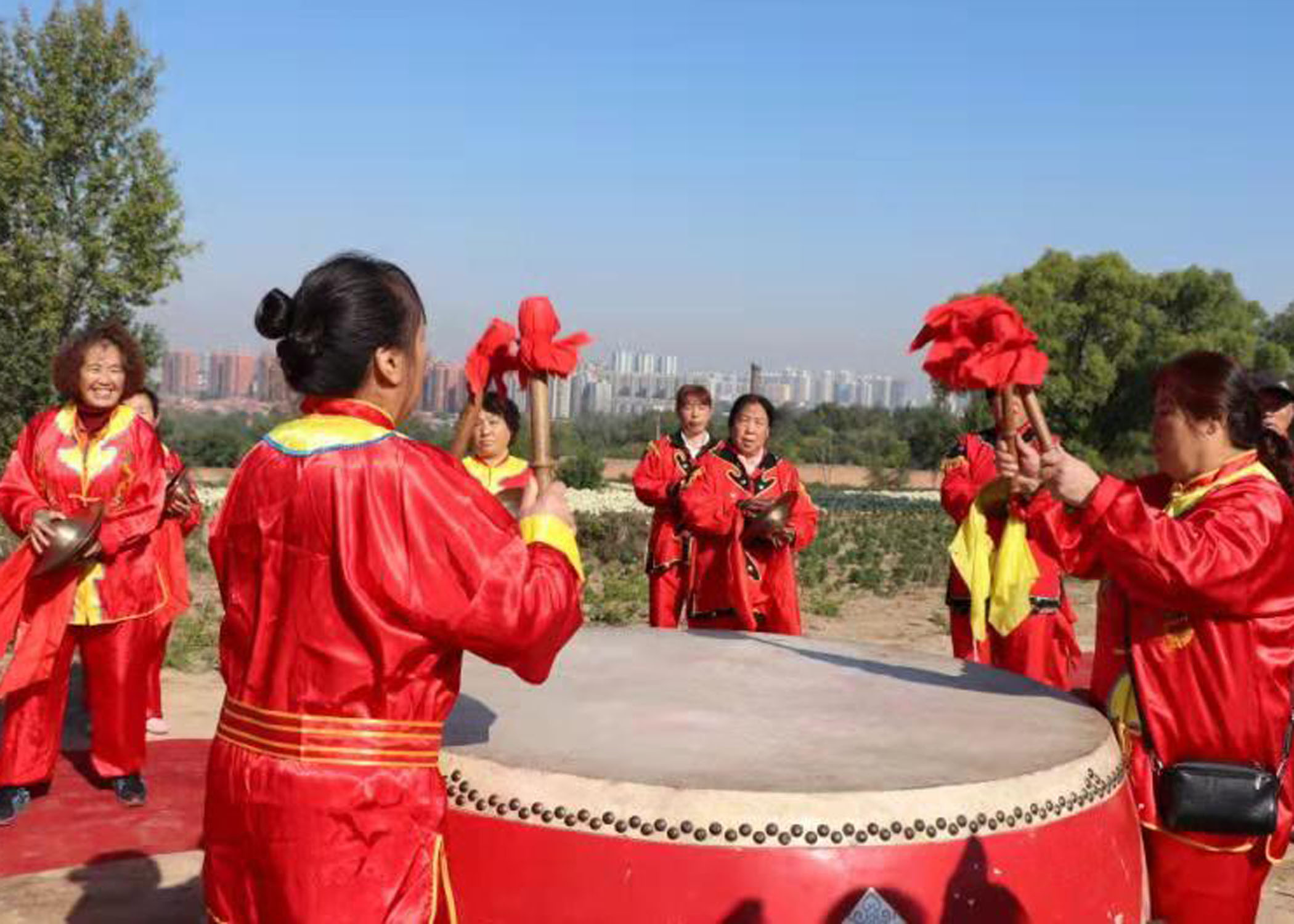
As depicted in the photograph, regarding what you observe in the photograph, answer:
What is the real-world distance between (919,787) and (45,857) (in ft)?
9.56

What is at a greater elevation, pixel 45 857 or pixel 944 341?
pixel 944 341

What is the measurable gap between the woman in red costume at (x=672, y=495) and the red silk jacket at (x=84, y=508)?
2.12 meters

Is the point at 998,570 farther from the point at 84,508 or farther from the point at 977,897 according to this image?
the point at 84,508

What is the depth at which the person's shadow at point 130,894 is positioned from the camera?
3314 mm

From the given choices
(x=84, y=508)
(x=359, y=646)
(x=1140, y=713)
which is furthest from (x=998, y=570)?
(x=84, y=508)

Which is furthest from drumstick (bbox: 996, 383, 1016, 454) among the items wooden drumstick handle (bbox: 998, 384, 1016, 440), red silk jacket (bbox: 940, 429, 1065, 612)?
red silk jacket (bbox: 940, 429, 1065, 612)

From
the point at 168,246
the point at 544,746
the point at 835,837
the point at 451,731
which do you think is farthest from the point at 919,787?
the point at 168,246

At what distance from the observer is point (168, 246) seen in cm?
1593

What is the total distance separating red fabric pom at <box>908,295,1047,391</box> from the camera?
7.79ft

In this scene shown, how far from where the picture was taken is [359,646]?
1.71 meters

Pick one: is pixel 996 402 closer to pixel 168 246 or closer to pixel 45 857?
pixel 45 857

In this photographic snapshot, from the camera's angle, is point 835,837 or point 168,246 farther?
point 168,246

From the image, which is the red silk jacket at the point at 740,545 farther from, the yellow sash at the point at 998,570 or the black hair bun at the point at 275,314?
the black hair bun at the point at 275,314

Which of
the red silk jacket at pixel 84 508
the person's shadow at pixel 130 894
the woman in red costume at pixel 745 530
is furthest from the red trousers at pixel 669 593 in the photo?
the person's shadow at pixel 130 894
